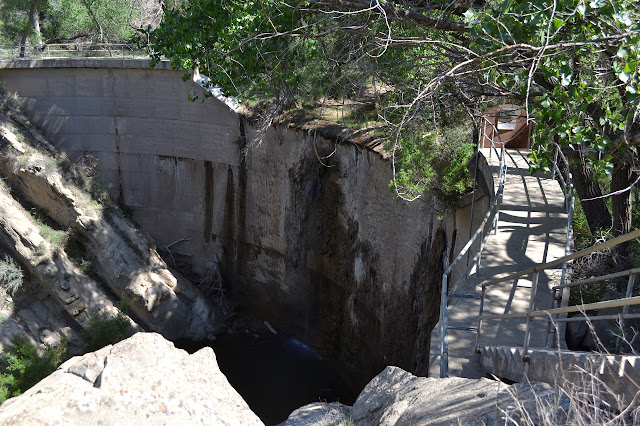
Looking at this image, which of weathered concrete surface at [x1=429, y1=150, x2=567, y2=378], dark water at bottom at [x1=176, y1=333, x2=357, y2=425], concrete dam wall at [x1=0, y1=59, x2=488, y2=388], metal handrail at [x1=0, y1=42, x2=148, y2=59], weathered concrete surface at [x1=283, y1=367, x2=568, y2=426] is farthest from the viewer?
metal handrail at [x1=0, y1=42, x2=148, y2=59]

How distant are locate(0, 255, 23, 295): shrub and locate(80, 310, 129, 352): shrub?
2233 millimetres

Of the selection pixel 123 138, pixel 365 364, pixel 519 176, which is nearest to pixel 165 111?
pixel 123 138

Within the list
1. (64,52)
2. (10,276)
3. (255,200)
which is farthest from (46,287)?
(64,52)

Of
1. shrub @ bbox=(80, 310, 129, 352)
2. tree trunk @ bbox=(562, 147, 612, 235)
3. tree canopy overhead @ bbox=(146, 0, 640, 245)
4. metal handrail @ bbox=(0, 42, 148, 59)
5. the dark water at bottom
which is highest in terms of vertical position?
metal handrail @ bbox=(0, 42, 148, 59)

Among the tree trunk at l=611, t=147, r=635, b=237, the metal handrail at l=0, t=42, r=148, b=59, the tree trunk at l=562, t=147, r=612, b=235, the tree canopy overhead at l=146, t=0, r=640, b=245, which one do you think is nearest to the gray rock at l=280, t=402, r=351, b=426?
the tree canopy overhead at l=146, t=0, r=640, b=245

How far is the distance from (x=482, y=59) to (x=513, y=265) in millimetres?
3144

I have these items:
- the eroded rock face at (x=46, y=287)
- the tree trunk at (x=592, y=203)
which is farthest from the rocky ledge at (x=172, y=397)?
the eroded rock face at (x=46, y=287)

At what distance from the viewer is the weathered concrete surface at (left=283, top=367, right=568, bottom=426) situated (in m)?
3.75

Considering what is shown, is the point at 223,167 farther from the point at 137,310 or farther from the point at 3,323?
the point at 3,323

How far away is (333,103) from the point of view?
17.2 m

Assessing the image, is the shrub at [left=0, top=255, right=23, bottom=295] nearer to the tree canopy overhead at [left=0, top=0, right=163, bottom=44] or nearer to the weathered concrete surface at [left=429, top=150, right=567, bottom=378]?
the tree canopy overhead at [left=0, top=0, right=163, bottom=44]

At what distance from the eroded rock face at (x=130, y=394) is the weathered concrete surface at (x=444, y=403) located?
43.8 inches

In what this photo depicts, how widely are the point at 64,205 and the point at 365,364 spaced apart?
1008 cm

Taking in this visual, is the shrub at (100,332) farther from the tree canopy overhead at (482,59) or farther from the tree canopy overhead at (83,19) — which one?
the tree canopy overhead at (83,19)
